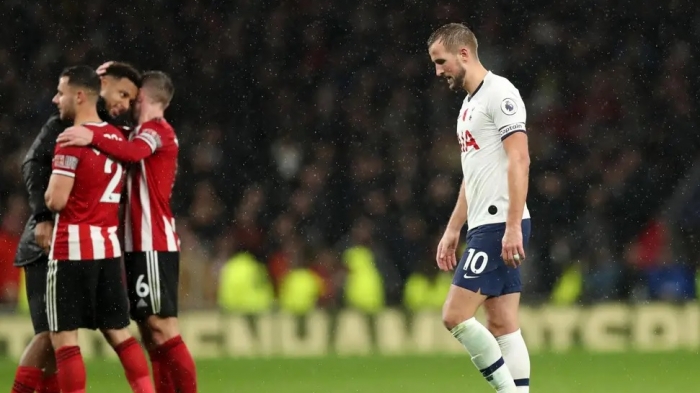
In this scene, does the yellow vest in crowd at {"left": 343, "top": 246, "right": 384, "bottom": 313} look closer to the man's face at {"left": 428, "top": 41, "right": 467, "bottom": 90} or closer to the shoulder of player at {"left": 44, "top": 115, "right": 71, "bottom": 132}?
the shoulder of player at {"left": 44, "top": 115, "right": 71, "bottom": 132}

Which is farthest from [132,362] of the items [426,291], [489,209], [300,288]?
[426,291]

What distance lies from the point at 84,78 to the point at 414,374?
4508mm

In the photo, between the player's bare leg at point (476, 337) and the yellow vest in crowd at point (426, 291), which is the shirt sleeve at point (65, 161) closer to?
the player's bare leg at point (476, 337)

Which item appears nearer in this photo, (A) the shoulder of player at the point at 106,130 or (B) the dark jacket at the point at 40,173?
(A) the shoulder of player at the point at 106,130

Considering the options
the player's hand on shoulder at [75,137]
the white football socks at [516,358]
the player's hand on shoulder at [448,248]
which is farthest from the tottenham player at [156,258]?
the white football socks at [516,358]

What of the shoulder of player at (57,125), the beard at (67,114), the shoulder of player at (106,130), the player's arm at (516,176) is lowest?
the player's arm at (516,176)

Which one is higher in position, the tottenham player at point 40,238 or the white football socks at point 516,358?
the tottenham player at point 40,238

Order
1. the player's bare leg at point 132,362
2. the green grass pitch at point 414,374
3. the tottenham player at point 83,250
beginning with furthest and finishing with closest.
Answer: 1. the green grass pitch at point 414,374
2. the player's bare leg at point 132,362
3. the tottenham player at point 83,250

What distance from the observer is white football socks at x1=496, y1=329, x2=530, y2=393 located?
18.6 feet

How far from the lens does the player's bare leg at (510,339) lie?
566 cm

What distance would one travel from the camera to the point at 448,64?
5.70m

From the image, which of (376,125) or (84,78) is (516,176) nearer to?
(84,78)

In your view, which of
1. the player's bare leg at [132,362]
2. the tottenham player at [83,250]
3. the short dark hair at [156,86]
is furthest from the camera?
the short dark hair at [156,86]

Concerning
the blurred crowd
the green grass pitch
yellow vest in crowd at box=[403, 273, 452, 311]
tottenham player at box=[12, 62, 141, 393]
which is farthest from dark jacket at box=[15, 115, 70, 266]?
yellow vest in crowd at box=[403, 273, 452, 311]
